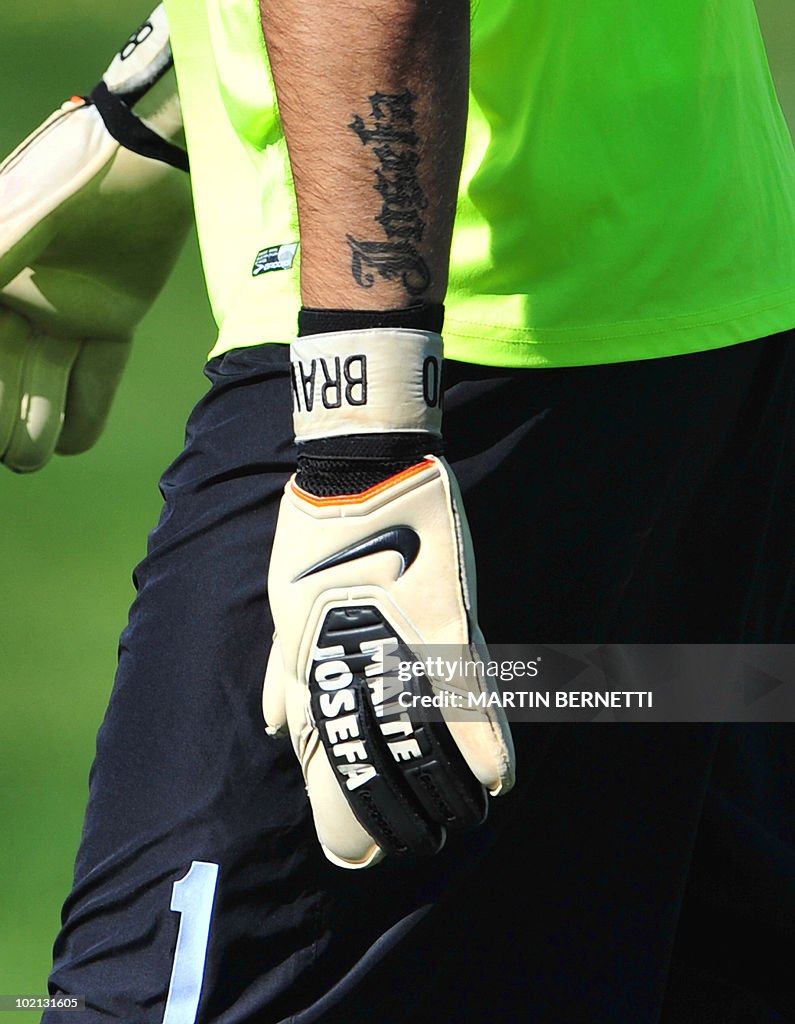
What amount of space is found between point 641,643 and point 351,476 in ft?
1.77

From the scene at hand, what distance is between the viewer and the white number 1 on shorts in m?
1.50

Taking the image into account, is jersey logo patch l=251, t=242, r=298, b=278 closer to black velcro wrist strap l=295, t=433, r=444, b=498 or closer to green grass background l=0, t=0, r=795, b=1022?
A: black velcro wrist strap l=295, t=433, r=444, b=498

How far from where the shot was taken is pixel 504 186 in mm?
1551

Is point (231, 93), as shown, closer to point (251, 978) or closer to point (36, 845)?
Answer: point (251, 978)

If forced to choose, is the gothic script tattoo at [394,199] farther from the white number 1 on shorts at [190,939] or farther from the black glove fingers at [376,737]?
the white number 1 on shorts at [190,939]

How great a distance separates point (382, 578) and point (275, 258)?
383mm

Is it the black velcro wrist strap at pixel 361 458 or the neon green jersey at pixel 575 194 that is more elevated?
the neon green jersey at pixel 575 194

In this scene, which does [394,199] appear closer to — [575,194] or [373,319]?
[373,319]

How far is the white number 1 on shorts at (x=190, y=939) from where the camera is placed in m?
1.50

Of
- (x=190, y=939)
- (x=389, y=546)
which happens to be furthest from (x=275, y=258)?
(x=190, y=939)

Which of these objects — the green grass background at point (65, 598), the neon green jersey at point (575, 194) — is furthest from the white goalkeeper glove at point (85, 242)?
the green grass background at point (65, 598)

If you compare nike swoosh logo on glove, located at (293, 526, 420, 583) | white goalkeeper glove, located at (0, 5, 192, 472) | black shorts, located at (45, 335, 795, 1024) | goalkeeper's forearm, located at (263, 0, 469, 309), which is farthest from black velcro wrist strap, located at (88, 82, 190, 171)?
nike swoosh logo on glove, located at (293, 526, 420, 583)

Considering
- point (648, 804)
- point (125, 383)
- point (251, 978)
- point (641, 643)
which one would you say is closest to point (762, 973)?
point (648, 804)

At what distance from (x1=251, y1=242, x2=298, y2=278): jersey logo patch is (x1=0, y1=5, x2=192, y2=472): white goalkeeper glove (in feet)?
1.98
